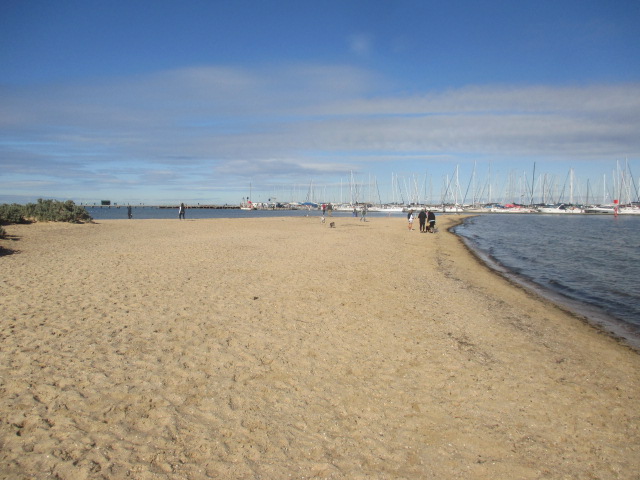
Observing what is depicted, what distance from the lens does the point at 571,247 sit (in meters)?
28.4

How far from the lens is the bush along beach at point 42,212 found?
27.6 metres

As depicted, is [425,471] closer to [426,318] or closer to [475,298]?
[426,318]

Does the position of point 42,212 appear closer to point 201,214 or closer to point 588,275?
point 588,275

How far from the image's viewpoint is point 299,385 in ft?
17.9

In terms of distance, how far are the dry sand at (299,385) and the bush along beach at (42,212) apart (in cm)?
2170

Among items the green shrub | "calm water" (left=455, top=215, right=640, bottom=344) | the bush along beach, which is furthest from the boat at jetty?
the green shrub

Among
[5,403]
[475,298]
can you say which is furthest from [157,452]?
[475,298]

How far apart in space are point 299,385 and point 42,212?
33.4 meters

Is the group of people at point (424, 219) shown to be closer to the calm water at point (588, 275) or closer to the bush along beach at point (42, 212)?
the calm water at point (588, 275)

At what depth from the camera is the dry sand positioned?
3.98 m

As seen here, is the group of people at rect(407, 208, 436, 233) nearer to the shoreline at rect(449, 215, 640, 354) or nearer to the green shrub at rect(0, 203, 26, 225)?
the shoreline at rect(449, 215, 640, 354)

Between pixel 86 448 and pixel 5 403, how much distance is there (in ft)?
4.64

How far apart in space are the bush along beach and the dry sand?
21.7 metres

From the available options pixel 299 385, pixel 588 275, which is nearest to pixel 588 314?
pixel 588 275
